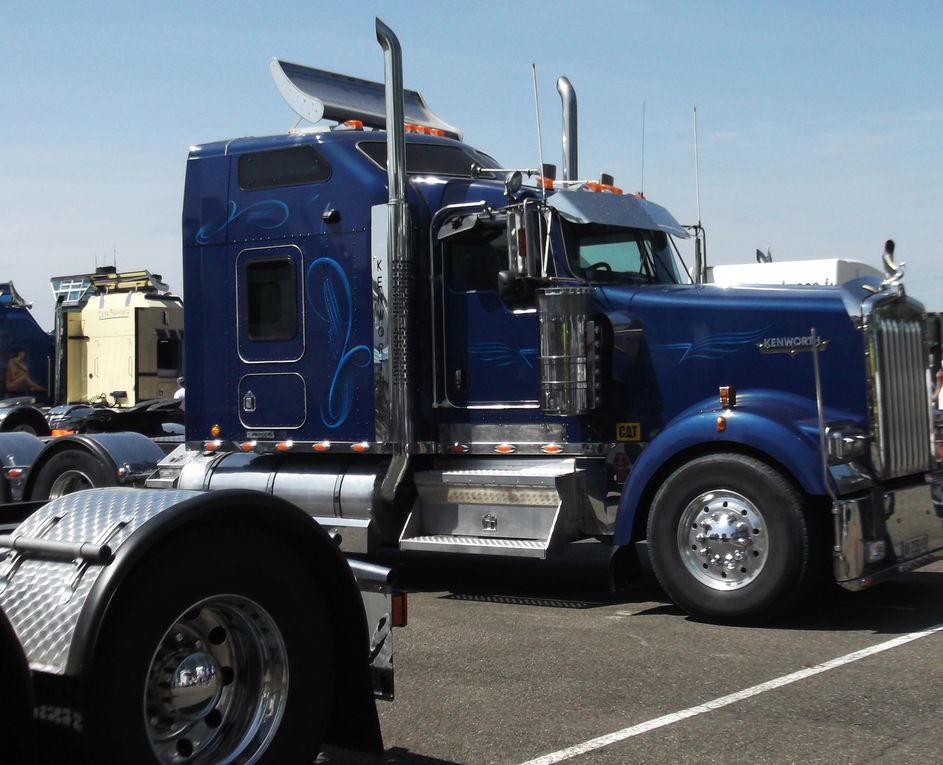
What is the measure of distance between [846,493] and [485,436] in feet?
8.40

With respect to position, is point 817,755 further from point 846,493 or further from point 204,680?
point 846,493

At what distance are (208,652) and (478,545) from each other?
15.6 ft

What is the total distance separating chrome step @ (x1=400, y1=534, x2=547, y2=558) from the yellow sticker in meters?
0.92

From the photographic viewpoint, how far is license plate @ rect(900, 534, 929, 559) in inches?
310

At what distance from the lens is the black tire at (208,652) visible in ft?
11.0

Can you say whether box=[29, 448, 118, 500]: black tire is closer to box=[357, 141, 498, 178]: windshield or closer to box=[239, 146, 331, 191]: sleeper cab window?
box=[239, 146, 331, 191]: sleeper cab window

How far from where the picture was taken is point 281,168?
31.1 ft

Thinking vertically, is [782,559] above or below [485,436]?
below

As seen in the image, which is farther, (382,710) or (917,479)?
(917,479)

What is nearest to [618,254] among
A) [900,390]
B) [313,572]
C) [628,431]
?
[628,431]

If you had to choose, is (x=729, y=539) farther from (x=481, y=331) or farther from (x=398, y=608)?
(x=398, y=608)

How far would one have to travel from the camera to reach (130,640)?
341 centimetres

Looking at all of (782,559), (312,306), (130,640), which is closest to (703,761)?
(130,640)

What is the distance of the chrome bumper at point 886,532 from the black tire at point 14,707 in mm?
5264
